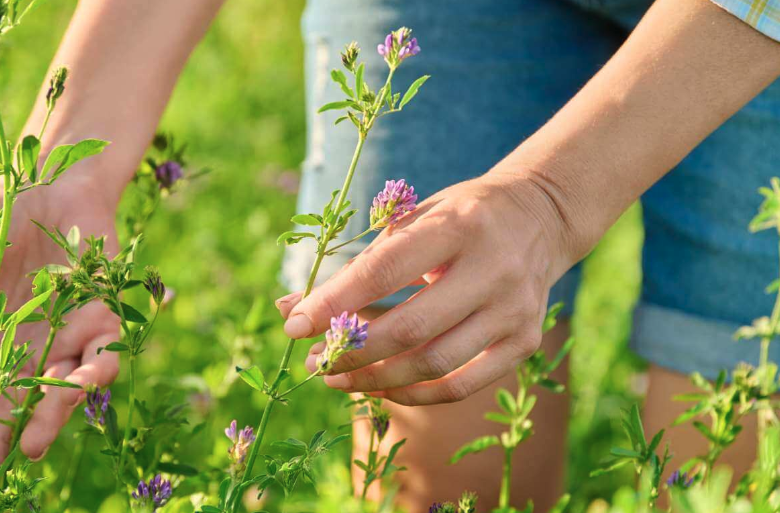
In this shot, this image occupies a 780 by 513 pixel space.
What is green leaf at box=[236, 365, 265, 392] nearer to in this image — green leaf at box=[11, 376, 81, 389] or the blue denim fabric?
green leaf at box=[11, 376, 81, 389]

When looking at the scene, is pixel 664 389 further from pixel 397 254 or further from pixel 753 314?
pixel 397 254

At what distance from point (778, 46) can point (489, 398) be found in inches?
43.3

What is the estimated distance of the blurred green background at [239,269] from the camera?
2.03 meters

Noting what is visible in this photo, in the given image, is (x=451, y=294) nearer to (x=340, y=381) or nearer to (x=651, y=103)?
(x=340, y=381)

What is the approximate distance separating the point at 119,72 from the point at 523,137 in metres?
0.93

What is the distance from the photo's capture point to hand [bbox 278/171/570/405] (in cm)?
115

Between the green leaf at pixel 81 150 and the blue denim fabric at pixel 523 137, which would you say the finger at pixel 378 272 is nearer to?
the green leaf at pixel 81 150

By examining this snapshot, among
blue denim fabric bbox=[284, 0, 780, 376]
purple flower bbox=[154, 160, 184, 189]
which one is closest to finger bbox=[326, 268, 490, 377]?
purple flower bbox=[154, 160, 184, 189]

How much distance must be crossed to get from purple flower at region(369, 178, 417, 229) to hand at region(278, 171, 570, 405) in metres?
0.03

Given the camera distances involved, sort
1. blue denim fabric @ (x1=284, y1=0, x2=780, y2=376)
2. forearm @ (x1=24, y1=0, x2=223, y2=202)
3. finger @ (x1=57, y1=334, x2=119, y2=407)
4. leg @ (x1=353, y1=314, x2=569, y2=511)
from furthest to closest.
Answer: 1. leg @ (x1=353, y1=314, x2=569, y2=511)
2. blue denim fabric @ (x1=284, y1=0, x2=780, y2=376)
3. forearm @ (x1=24, y1=0, x2=223, y2=202)
4. finger @ (x1=57, y1=334, x2=119, y2=407)

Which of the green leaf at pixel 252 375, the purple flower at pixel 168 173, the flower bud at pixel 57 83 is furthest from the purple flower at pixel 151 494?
the purple flower at pixel 168 173

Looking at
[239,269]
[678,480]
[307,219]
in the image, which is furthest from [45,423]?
[239,269]

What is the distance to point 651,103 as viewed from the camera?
1.30 m

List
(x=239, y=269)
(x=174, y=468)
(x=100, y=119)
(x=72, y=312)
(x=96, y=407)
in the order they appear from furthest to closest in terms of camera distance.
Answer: (x=239, y=269) < (x=100, y=119) < (x=72, y=312) < (x=174, y=468) < (x=96, y=407)
